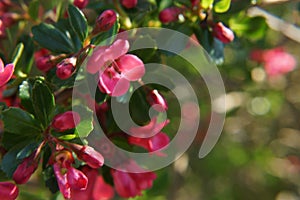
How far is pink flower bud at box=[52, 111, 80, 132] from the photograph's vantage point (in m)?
1.19

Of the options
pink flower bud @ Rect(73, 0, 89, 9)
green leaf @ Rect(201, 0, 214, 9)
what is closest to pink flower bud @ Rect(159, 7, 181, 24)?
green leaf @ Rect(201, 0, 214, 9)

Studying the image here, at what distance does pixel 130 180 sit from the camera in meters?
1.46

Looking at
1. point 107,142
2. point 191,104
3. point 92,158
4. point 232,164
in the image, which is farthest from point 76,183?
point 232,164

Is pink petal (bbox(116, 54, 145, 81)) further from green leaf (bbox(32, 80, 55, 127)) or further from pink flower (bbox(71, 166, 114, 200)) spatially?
pink flower (bbox(71, 166, 114, 200))

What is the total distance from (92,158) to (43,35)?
1.15 feet

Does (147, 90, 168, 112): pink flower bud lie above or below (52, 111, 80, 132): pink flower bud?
below

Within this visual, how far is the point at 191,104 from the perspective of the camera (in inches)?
79.5

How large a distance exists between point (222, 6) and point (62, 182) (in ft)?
1.84

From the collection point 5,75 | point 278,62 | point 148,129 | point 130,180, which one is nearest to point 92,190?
point 130,180

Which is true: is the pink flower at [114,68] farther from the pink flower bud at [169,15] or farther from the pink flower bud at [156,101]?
the pink flower bud at [169,15]

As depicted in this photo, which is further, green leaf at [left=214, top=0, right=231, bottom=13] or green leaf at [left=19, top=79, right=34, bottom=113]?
green leaf at [left=214, top=0, right=231, bottom=13]

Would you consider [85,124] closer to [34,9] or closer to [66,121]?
[66,121]

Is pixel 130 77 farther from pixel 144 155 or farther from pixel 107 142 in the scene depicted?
pixel 144 155

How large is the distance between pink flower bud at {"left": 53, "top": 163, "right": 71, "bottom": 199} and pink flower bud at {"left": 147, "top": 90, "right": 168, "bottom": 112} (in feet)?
0.80
